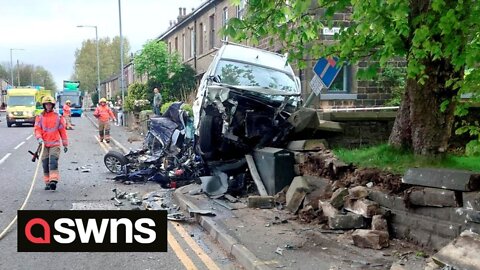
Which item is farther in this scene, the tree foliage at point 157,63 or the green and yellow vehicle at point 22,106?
the green and yellow vehicle at point 22,106

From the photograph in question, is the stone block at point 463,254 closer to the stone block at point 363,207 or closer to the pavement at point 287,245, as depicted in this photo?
the pavement at point 287,245

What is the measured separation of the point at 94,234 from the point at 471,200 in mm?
4299

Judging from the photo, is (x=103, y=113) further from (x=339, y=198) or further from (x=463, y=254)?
(x=463, y=254)

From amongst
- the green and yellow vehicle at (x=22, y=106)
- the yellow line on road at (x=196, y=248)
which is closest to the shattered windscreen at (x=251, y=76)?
the yellow line on road at (x=196, y=248)

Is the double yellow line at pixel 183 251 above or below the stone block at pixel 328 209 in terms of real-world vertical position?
below

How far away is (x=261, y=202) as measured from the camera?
870 cm

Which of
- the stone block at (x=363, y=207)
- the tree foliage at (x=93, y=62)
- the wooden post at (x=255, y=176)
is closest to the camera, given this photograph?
the stone block at (x=363, y=207)

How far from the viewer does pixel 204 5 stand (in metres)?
29.9

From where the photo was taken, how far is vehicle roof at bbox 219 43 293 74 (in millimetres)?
11227

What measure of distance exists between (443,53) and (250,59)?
5687 millimetres

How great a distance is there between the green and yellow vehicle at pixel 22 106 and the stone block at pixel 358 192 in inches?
1309

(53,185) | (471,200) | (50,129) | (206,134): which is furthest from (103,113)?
(471,200)

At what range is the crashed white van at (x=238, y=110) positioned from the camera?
973 cm

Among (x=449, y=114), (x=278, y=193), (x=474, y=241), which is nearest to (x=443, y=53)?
(x=449, y=114)
